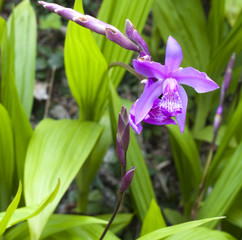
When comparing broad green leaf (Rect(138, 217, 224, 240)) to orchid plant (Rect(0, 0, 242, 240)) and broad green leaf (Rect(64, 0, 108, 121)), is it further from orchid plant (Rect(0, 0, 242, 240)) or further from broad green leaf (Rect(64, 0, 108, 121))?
broad green leaf (Rect(64, 0, 108, 121))

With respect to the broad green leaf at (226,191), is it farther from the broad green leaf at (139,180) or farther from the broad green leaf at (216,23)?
the broad green leaf at (216,23)

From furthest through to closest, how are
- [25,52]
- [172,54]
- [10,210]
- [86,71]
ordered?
[25,52], [86,71], [10,210], [172,54]

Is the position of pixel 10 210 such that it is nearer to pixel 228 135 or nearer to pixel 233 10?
pixel 228 135

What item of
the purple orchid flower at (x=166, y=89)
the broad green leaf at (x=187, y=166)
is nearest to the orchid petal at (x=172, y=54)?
the purple orchid flower at (x=166, y=89)

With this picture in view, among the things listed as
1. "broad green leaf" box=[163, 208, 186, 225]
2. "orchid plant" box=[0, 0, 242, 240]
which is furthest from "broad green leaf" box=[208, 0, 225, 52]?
"broad green leaf" box=[163, 208, 186, 225]

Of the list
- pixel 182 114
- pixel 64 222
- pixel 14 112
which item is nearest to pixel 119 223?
pixel 64 222

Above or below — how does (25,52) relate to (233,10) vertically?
below
